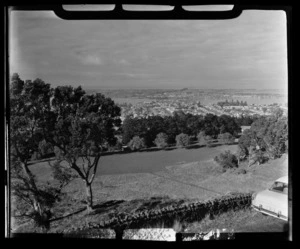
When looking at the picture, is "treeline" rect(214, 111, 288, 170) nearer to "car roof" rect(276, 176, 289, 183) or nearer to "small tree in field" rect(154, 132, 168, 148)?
"car roof" rect(276, 176, 289, 183)

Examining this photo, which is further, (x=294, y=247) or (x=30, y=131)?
(x=30, y=131)

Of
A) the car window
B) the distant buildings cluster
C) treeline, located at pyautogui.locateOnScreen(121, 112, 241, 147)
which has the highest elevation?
the distant buildings cluster

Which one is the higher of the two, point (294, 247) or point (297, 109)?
point (297, 109)

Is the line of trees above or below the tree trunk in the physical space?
above

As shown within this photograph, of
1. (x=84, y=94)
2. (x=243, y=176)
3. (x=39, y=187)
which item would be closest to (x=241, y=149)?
(x=243, y=176)

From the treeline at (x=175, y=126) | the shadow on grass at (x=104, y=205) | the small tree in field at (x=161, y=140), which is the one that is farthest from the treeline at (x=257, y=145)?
the shadow on grass at (x=104, y=205)

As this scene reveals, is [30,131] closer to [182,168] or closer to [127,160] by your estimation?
[127,160]

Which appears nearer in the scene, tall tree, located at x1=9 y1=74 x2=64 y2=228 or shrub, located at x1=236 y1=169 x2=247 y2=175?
tall tree, located at x1=9 y1=74 x2=64 y2=228

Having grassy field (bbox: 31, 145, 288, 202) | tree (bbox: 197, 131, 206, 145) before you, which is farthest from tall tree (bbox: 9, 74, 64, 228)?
tree (bbox: 197, 131, 206, 145)
